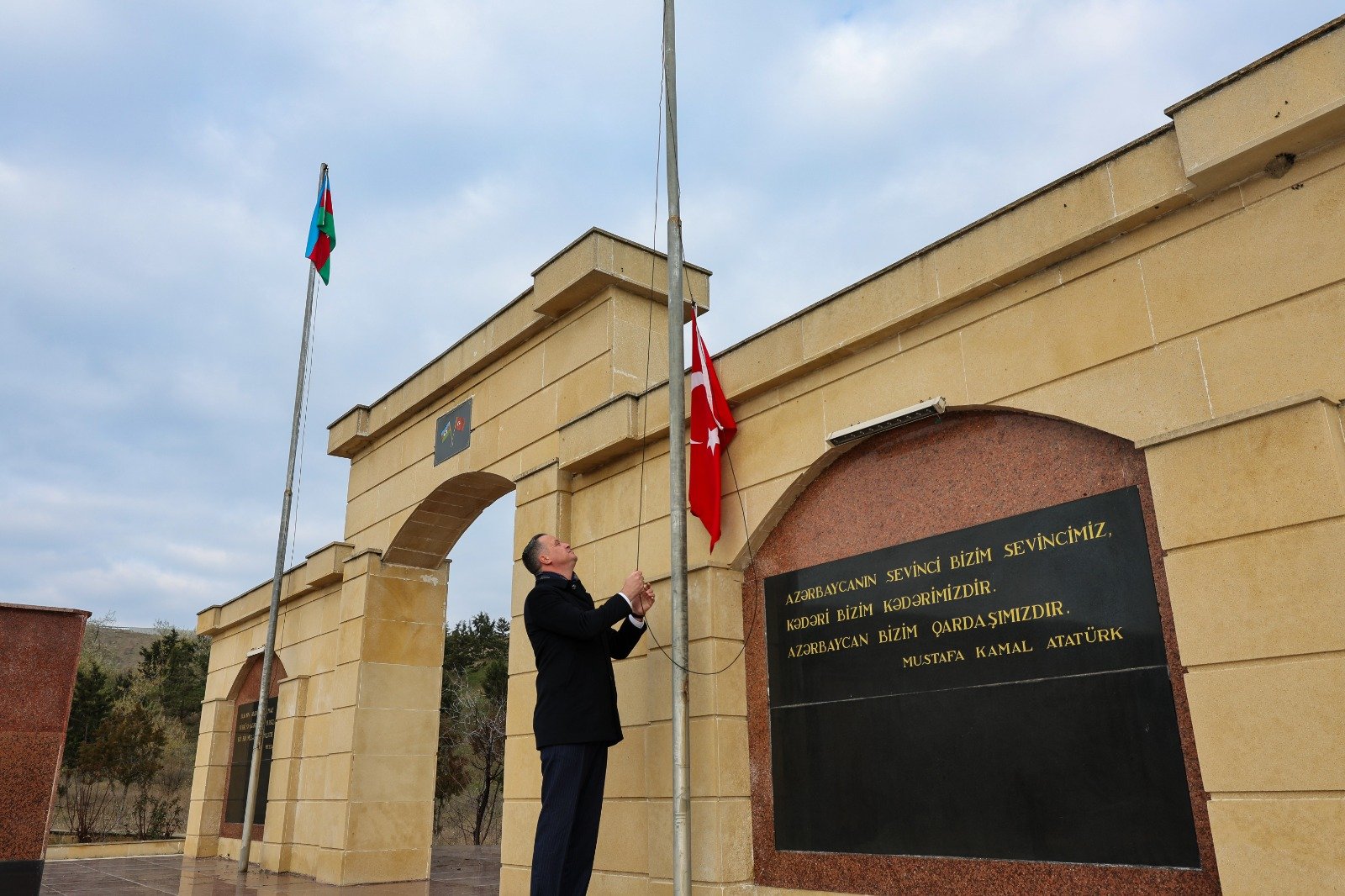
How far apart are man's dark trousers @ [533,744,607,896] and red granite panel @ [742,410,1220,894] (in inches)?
46.7

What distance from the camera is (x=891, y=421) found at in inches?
215

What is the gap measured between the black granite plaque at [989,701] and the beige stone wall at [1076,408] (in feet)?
0.95

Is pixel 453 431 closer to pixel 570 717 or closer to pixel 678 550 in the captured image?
pixel 678 550

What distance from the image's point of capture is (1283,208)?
411 centimetres

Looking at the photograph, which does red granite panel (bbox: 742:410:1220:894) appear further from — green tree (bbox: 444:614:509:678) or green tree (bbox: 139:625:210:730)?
green tree (bbox: 139:625:210:730)

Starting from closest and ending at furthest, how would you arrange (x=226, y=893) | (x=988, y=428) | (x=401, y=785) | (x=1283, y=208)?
(x=1283, y=208) → (x=988, y=428) → (x=226, y=893) → (x=401, y=785)

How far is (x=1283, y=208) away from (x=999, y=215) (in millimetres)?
1365

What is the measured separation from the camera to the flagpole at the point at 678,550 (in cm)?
526

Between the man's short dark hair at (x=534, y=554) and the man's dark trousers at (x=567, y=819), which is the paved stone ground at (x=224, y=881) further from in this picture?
the man's short dark hair at (x=534, y=554)

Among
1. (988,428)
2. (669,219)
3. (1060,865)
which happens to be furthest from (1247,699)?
(669,219)

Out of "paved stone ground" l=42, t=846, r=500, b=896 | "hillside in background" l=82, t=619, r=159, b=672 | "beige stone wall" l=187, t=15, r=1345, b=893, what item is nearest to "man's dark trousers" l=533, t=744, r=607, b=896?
"beige stone wall" l=187, t=15, r=1345, b=893

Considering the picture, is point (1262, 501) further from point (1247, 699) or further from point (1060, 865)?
point (1060, 865)

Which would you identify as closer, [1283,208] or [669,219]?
[1283,208]

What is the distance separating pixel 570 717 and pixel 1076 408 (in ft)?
9.99
